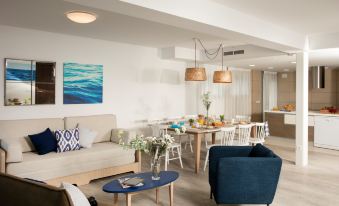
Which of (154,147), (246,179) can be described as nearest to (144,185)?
(154,147)

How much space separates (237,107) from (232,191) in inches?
260

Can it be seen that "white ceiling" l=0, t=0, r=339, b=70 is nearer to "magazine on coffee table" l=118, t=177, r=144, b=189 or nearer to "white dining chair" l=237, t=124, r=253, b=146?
"white dining chair" l=237, t=124, r=253, b=146

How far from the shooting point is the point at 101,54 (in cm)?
587

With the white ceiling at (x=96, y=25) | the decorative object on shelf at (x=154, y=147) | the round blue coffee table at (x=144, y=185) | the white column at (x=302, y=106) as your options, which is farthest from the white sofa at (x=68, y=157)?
the white column at (x=302, y=106)

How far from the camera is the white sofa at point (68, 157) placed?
3.91 meters

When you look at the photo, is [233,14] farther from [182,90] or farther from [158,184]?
[182,90]

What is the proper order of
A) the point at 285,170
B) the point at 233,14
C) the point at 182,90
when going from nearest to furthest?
the point at 233,14
the point at 285,170
the point at 182,90

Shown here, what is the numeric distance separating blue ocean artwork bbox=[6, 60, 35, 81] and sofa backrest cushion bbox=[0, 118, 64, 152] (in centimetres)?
80

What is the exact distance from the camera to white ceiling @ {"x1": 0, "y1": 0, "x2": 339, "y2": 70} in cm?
360

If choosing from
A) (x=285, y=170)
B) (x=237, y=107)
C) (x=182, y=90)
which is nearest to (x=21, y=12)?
(x=182, y=90)

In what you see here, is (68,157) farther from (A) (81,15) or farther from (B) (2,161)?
(A) (81,15)

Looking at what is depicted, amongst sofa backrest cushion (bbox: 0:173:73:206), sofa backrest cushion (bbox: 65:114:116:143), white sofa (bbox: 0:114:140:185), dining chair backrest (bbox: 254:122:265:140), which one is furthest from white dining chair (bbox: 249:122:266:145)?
sofa backrest cushion (bbox: 0:173:73:206)

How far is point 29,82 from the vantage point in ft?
16.1

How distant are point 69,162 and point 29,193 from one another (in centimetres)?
247
